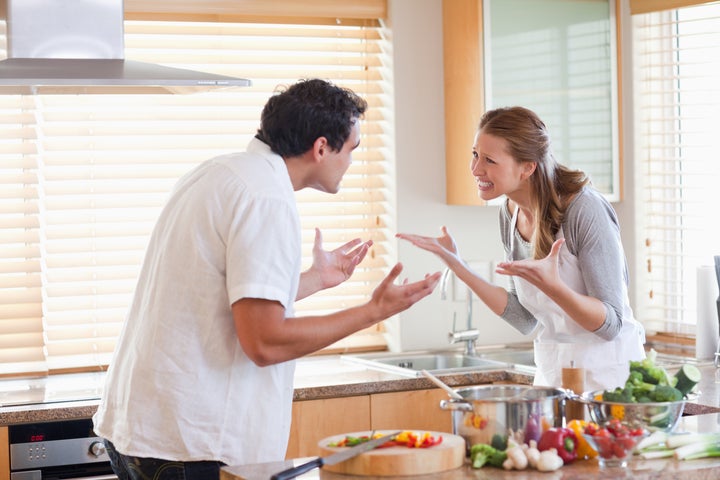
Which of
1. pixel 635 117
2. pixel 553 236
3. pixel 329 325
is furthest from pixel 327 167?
pixel 635 117

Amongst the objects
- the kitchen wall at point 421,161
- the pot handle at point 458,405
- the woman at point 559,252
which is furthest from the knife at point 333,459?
the kitchen wall at point 421,161

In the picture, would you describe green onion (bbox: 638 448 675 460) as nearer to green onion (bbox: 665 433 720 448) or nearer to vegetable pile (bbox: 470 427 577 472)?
green onion (bbox: 665 433 720 448)

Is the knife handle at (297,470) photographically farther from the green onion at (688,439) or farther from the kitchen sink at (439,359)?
the kitchen sink at (439,359)

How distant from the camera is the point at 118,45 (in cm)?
324

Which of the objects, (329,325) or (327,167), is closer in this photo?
(329,325)

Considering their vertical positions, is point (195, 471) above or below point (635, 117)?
below

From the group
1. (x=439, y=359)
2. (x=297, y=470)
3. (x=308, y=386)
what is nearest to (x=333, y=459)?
(x=297, y=470)

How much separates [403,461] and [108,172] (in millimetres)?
2205

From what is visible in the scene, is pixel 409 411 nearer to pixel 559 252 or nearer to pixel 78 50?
pixel 559 252

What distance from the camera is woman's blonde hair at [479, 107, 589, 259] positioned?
2936 mm

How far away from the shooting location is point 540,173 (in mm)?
2980

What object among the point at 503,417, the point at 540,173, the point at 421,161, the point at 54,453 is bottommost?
the point at 54,453

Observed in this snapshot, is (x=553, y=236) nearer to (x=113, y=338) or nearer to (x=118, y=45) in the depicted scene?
(x=118, y=45)

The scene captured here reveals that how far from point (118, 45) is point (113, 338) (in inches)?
43.7
